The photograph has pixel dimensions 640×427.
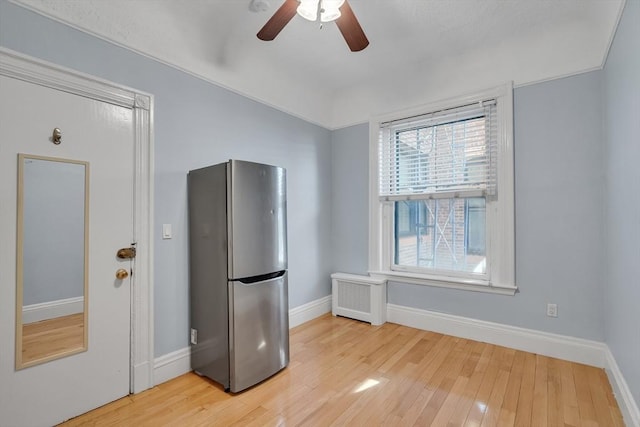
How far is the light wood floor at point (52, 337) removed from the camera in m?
1.66

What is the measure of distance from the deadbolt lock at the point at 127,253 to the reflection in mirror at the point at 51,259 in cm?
18

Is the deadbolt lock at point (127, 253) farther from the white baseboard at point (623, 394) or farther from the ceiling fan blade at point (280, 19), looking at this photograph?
the white baseboard at point (623, 394)

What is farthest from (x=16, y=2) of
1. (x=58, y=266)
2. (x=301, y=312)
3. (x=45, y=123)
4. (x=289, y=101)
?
(x=301, y=312)

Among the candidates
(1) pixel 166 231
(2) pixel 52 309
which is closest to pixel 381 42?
(1) pixel 166 231

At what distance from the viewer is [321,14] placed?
178 centimetres

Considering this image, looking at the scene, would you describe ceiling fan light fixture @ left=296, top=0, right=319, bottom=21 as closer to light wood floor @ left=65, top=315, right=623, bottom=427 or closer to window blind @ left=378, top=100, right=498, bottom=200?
window blind @ left=378, top=100, right=498, bottom=200

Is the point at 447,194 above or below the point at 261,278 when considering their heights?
above

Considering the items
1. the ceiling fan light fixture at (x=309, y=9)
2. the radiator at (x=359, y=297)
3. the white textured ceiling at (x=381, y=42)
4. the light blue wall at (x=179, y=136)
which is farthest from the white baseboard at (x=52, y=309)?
the radiator at (x=359, y=297)

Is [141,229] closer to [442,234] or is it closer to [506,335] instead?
[442,234]

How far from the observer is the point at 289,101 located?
131 inches

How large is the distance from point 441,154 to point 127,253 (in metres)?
2.98

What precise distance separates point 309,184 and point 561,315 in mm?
2706

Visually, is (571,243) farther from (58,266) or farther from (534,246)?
(58,266)

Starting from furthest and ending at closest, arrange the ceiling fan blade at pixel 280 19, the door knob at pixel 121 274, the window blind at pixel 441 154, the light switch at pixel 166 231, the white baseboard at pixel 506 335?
the window blind at pixel 441 154 → the white baseboard at pixel 506 335 → the light switch at pixel 166 231 → the door knob at pixel 121 274 → the ceiling fan blade at pixel 280 19
